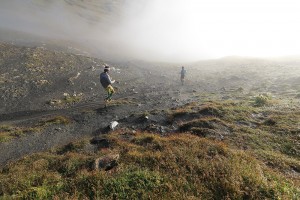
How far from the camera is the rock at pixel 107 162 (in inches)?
418

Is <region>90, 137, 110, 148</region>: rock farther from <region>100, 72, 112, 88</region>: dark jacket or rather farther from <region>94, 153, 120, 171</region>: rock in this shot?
<region>100, 72, 112, 88</region>: dark jacket

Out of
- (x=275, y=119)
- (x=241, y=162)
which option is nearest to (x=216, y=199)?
(x=241, y=162)

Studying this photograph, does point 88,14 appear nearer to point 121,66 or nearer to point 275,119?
point 121,66

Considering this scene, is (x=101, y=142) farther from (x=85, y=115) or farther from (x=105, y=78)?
(x=105, y=78)

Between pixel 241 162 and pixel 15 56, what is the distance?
4332 cm

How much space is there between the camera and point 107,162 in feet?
35.8

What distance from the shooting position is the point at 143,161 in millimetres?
10305

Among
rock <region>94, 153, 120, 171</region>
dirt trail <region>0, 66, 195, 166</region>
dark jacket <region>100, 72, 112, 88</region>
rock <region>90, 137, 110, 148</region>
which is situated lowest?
dirt trail <region>0, 66, 195, 166</region>

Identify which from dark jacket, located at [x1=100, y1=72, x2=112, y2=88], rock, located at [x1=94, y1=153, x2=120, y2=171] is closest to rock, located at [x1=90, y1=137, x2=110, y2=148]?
rock, located at [x1=94, y1=153, x2=120, y2=171]

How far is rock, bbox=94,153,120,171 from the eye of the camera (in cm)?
1062

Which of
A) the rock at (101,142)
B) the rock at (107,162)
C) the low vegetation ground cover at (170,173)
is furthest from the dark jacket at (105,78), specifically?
the rock at (107,162)

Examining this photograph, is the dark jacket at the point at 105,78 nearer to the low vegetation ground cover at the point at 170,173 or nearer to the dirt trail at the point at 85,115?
the dirt trail at the point at 85,115

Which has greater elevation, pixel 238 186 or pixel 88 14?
pixel 88 14

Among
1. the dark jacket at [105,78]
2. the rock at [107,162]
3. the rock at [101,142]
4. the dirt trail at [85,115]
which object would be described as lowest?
the dirt trail at [85,115]
